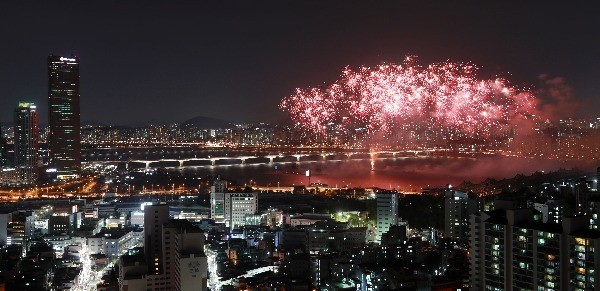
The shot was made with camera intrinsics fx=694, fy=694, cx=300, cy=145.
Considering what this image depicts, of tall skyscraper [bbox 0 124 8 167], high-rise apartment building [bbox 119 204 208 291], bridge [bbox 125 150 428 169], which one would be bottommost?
high-rise apartment building [bbox 119 204 208 291]

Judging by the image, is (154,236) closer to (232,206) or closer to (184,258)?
(184,258)

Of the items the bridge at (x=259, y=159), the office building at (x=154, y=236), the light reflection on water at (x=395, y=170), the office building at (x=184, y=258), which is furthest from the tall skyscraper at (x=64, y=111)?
the office building at (x=184, y=258)

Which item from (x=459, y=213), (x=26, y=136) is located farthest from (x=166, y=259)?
(x=26, y=136)

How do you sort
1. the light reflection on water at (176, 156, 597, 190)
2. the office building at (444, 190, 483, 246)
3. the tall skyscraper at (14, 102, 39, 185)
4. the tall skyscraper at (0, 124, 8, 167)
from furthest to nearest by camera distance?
the tall skyscraper at (0, 124, 8, 167) < the tall skyscraper at (14, 102, 39, 185) < the light reflection on water at (176, 156, 597, 190) < the office building at (444, 190, 483, 246)

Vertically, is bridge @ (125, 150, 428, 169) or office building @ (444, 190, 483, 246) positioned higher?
bridge @ (125, 150, 428, 169)

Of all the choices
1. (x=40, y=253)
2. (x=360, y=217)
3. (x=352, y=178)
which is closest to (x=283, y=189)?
(x=352, y=178)

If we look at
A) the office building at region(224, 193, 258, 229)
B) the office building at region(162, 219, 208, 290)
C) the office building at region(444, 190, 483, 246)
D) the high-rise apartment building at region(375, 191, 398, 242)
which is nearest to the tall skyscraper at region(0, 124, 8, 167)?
the office building at region(224, 193, 258, 229)

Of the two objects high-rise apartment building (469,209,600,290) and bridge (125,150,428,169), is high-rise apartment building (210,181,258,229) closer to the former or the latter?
high-rise apartment building (469,209,600,290)
